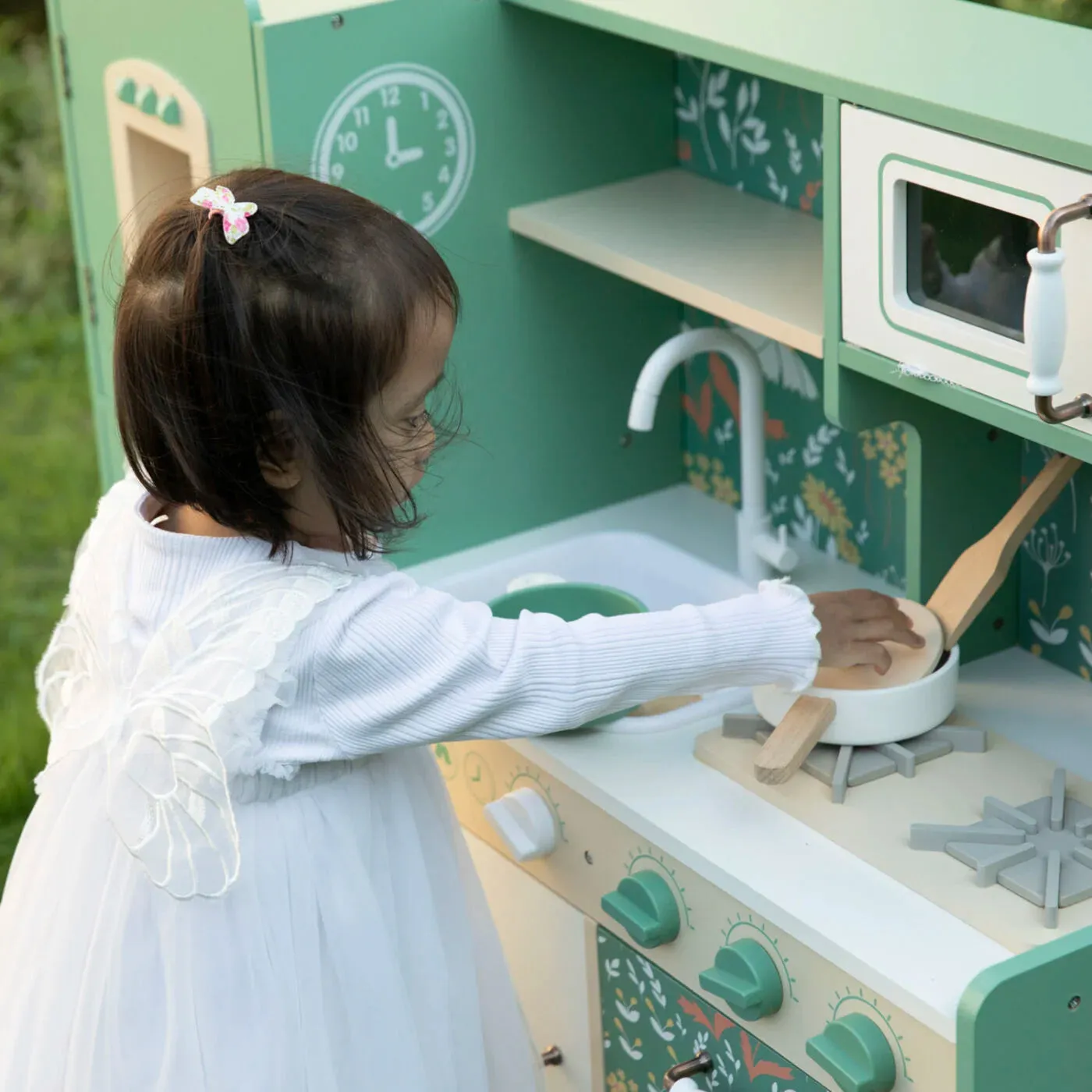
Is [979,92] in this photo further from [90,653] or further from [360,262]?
[90,653]

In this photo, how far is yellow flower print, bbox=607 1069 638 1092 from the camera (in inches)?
62.4

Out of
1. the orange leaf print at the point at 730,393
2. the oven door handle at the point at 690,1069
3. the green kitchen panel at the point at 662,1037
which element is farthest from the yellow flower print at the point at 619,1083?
the orange leaf print at the point at 730,393

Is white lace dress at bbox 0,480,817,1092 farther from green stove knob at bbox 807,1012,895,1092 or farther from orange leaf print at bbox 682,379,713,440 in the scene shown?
orange leaf print at bbox 682,379,713,440

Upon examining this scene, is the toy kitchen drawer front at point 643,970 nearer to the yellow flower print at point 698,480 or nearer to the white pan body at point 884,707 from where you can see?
the white pan body at point 884,707

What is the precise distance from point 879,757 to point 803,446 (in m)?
0.51

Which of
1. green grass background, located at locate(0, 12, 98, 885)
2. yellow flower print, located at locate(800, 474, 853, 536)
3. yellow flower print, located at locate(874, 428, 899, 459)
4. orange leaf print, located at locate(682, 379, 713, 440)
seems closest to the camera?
yellow flower print, located at locate(874, 428, 899, 459)

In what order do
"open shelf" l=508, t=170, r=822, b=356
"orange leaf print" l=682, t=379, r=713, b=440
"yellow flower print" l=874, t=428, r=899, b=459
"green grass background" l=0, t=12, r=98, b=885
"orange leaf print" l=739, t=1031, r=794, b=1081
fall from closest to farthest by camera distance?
"orange leaf print" l=739, t=1031, r=794, b=1081, "open shelf" l=508, t=170, r=822, b=356, "yellow flower print" l=874, t=428, r=899, b=459, "orange leaf print" l=682, t=379, r=713, b=440, "green grass background" l=0, t=12, r=98, b=885

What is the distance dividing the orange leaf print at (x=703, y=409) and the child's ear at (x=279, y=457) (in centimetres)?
84

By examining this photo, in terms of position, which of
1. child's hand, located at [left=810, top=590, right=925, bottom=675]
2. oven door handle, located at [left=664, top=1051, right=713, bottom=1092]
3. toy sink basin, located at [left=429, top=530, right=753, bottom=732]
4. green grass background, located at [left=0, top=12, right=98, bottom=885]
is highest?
child's hand, located at [left=810, top=590, right=925, bottom=675]

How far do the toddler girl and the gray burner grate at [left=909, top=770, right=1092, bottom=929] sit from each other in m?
0.15

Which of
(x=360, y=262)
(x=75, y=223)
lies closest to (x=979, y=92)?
(x=360, y=262)

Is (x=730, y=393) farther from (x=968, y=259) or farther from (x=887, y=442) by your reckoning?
(x=968, y=259)

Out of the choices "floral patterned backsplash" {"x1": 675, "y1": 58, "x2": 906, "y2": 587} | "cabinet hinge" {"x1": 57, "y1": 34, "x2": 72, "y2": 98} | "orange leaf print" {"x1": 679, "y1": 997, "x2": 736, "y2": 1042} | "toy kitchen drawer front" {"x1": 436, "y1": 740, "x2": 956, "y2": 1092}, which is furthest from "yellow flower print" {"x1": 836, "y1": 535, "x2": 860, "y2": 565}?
"cabinet hinge" {"x1": 57, "y1": 34, "x2": 72, "y2": 98}

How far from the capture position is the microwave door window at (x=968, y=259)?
1.25 meters
